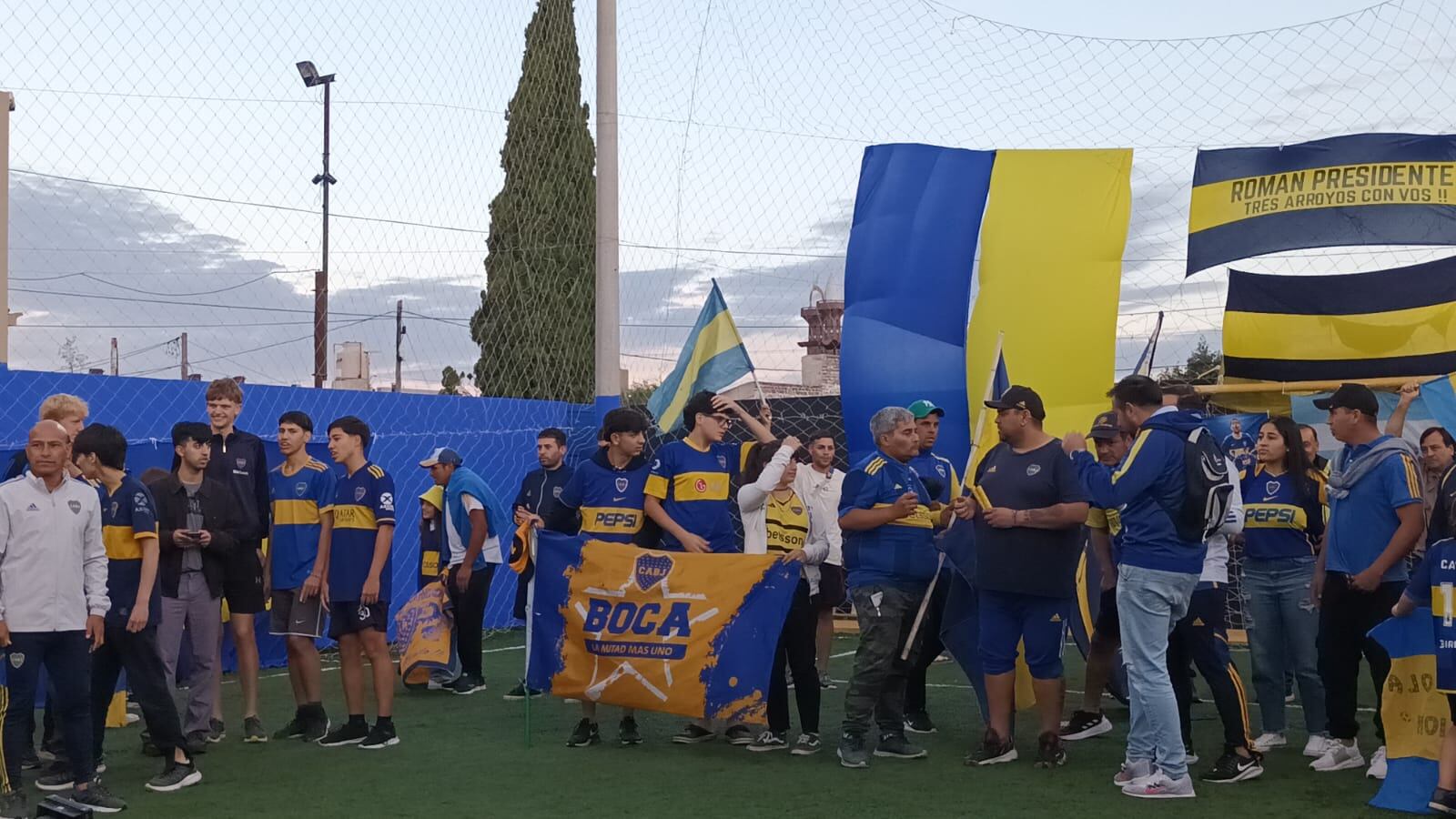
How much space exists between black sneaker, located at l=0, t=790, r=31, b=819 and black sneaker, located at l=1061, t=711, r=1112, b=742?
515 centimetres

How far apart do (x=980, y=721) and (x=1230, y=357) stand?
15.8 feet

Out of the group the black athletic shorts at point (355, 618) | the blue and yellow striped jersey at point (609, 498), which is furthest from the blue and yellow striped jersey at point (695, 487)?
the black athletic shorts at point (355, 618)

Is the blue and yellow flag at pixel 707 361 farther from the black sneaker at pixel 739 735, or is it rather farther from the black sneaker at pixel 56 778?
the black sneaker at pixel 56 778

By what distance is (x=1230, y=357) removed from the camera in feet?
38.7

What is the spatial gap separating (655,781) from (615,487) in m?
1.84

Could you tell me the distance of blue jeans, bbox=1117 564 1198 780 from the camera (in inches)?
246

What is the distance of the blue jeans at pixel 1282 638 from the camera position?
7245mm

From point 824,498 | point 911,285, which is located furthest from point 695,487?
point 911,285

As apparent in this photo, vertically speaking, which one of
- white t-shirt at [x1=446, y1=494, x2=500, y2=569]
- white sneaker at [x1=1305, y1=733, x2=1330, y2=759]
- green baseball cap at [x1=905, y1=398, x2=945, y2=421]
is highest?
green baseball cap at [x1=905, y1=398, x2=945, y2=421]

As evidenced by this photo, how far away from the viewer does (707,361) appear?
10211 mm

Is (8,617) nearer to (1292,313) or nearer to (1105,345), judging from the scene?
(1105,345)

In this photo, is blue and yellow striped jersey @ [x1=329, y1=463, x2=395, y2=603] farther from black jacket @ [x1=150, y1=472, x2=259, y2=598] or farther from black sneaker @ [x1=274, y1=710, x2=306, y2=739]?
black sneaker @ [x1=274, y1=710, x2=306, y2=739]

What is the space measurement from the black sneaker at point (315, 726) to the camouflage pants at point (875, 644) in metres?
2.89

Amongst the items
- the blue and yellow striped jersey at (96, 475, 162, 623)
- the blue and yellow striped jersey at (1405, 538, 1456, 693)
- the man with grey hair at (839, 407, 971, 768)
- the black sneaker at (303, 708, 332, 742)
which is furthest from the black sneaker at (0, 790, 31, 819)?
the blue and yellow striped jersey at (1405, 538, 1456, 693)
